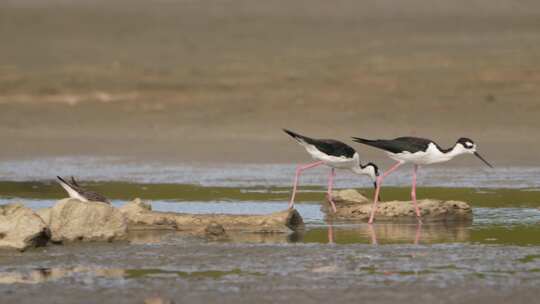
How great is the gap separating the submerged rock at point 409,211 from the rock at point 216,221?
113 cm

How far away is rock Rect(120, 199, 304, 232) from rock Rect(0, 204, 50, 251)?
1568mm

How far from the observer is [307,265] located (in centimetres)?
951

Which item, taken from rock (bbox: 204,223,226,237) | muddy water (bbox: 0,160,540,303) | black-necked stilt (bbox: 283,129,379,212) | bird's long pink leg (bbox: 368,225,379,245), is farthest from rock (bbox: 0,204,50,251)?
black-necked stilt (bbox: 283,129,379,212)

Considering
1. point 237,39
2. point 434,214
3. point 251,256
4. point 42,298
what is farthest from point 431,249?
point 237,39

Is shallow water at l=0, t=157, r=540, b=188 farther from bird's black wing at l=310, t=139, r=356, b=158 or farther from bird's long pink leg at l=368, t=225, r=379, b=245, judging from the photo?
bird's long pink leg at l=368, t=225, r=379, b=245

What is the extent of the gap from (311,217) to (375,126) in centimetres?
984

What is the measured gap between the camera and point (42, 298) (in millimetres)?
8203

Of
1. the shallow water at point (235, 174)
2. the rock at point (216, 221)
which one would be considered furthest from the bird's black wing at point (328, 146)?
the shallow water at point (235, 174)

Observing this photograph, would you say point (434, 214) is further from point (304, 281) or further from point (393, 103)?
point (393, 103)

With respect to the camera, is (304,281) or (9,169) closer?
(304,281)

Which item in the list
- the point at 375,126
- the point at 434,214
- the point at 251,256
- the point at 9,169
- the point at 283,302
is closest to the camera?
the point at 283,302

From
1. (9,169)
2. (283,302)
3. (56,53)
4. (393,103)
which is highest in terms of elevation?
(56,53)

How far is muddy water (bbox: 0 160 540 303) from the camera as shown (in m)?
8.33

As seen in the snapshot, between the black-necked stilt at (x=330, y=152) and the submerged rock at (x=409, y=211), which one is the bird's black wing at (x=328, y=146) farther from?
the submerged rock at (x=409, y=211)
